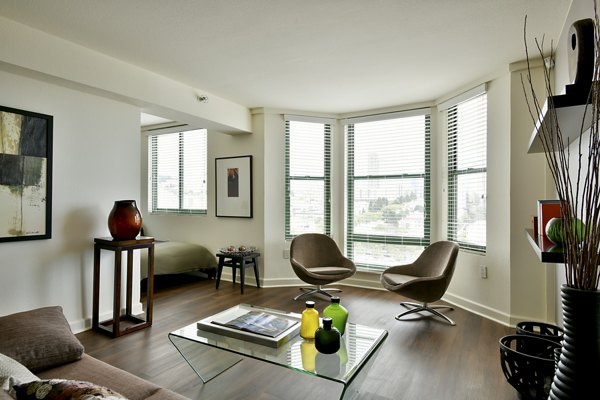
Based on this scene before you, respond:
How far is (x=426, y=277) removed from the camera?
3.64m

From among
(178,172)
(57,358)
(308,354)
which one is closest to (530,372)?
(308,354)

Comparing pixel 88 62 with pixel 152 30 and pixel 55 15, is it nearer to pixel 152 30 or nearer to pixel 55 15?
pixel 55 15

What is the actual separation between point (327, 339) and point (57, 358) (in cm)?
139

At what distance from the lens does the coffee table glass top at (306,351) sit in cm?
168

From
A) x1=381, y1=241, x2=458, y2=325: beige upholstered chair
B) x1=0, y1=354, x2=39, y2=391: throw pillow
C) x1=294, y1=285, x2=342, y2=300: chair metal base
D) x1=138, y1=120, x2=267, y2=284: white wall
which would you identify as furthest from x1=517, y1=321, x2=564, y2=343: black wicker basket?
x1=138, y1=120, x2=267, y2=284: white wall

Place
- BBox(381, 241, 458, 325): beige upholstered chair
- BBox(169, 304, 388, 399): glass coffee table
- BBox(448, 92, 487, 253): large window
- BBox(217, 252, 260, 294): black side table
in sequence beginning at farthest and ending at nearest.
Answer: BBox(217, 252, 260, 294): black side table → BBox(448, 92, 487, 253): large window → BBox(381, 241, 458, 325): beige upholstered chair → BBox(169, 304, 388, 399): glass coffee table

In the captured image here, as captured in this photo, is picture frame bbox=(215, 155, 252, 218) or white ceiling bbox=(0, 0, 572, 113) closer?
white ceiling bbox=(0, 0, 572, 113)

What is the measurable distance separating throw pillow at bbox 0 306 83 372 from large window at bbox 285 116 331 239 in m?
3.25

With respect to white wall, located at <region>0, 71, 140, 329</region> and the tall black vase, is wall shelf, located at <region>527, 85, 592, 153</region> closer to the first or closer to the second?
the tall black vase

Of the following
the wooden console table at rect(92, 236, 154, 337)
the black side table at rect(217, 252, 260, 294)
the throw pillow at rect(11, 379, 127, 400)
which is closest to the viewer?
the throw pillow at rect(11, 379, 127, 400)

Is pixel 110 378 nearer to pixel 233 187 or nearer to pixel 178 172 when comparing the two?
pixel 233 187

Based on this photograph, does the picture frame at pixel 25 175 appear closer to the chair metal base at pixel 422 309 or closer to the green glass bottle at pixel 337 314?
the green glass bottle at pixel 337 314

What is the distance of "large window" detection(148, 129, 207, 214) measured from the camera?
5.55 meters

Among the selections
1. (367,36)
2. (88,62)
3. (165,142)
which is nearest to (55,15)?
(88,62)
